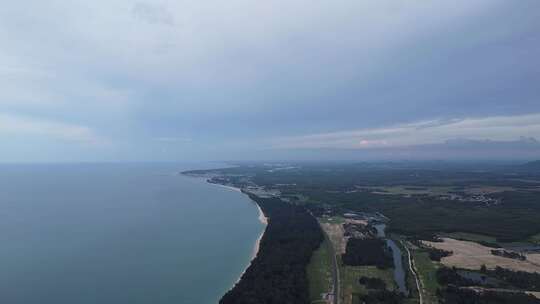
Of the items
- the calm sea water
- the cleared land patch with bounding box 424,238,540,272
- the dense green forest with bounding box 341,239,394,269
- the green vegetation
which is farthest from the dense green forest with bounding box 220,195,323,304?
the cleared land patch with bounding box 424,238,540,272

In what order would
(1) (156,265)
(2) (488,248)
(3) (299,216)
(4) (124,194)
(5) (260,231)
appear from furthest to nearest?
(4) (124,194)
(3) (299,216)
(5) (260,231)
(2) (488,248)
(1) (156,265)

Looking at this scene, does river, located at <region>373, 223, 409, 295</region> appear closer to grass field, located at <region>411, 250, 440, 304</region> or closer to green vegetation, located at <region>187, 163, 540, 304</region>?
green vegetation, located at <region>187, 163, 540, 304</region>

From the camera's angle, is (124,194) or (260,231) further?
(124,194)

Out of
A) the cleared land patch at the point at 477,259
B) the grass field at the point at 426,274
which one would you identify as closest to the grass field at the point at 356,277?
the grass field at the point at 426,274

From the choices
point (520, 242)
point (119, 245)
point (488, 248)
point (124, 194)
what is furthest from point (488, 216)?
point (124, 194)

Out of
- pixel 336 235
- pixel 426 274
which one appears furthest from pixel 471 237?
pixel 426 274

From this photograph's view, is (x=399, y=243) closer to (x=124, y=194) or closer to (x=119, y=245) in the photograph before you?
(x=119, y=245)

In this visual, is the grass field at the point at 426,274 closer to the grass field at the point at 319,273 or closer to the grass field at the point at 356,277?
the grass field at the point at 356,277
